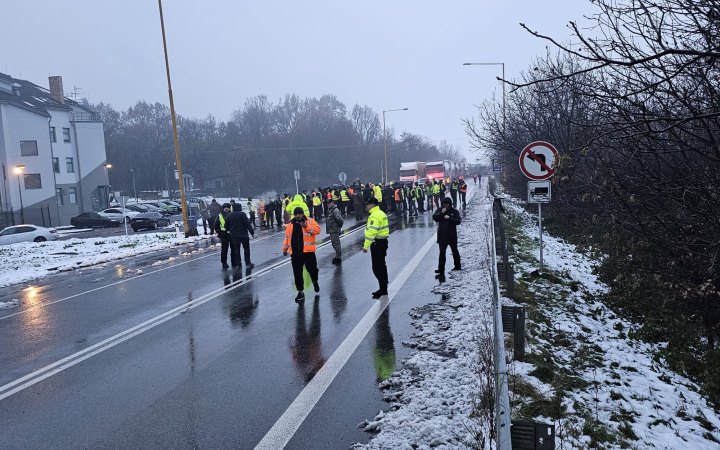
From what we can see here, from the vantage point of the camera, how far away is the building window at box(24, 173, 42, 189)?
46938 millimetres

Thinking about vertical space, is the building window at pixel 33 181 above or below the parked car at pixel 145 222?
above

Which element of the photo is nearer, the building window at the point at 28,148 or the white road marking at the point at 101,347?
the white road marking at the point at 101,347

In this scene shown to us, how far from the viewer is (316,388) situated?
19.3 feet

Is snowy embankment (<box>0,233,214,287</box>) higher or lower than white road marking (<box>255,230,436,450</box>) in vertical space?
lower

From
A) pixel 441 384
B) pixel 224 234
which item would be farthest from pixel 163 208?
pixel 441 384

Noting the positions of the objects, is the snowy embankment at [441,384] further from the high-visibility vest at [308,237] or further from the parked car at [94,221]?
the parked car at [94,221]

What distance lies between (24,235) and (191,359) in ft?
88.8

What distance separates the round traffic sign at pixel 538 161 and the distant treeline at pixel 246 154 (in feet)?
228

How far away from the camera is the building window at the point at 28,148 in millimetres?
47062

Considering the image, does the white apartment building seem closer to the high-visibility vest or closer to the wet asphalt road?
the wet asphalt road

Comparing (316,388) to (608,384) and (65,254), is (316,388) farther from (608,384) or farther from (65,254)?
(65,254)

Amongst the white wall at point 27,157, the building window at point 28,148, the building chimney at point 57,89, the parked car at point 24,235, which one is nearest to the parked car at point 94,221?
the white wall at point 27,157

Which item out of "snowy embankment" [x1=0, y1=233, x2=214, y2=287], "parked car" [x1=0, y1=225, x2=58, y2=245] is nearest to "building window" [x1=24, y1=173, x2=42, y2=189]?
"parked car" [x1=0, y1=225, x2=58, y2=245]

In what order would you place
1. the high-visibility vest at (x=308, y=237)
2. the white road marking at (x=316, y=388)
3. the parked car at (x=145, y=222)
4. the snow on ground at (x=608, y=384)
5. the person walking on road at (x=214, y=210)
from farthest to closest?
the parked car at (x=145, y=222)
the person walking on road at (x=214, y=210)
the high-visibility vest at (x=308, y=237)
the snow on ground at (x=608, y=384)
the white road marking at (x=316, y=388)
